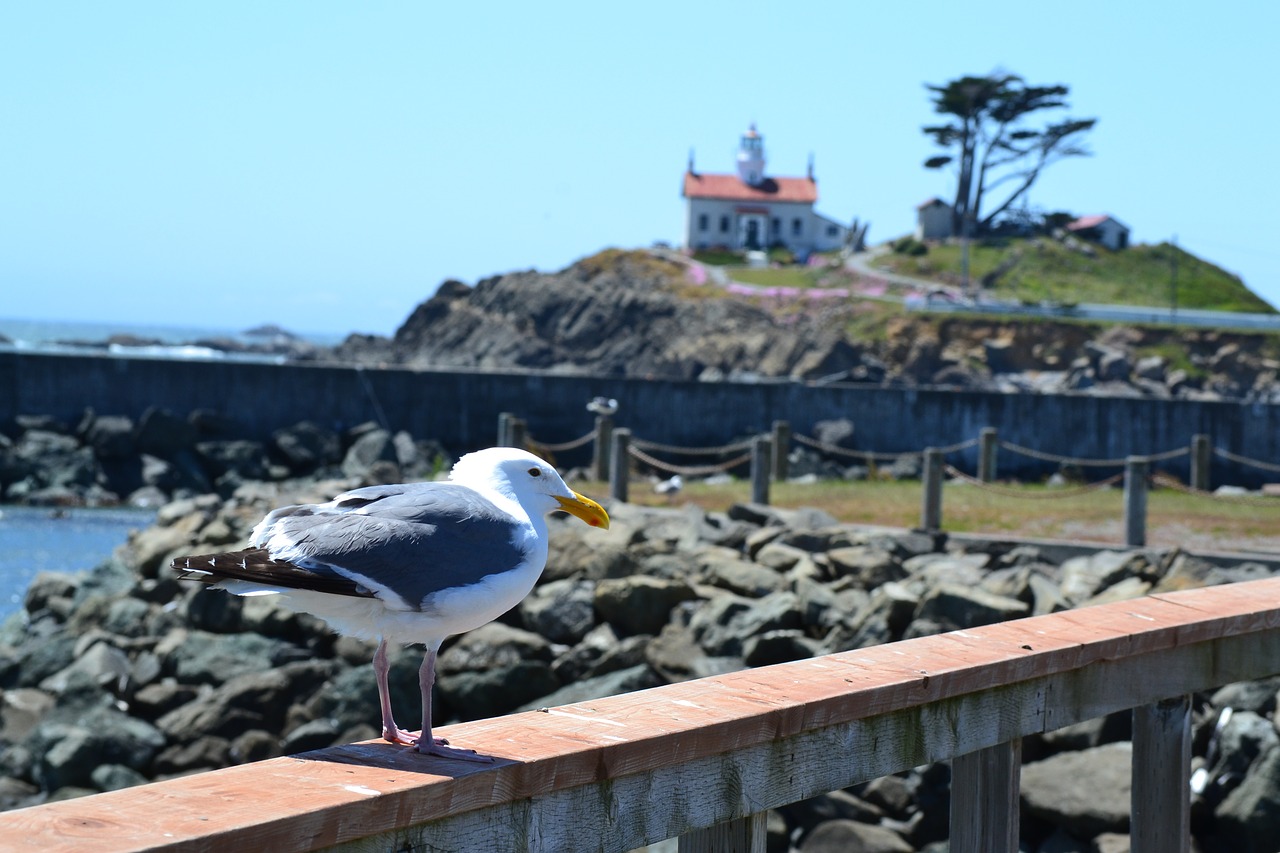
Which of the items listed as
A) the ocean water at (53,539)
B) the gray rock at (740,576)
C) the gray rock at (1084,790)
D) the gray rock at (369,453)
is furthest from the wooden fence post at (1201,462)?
the ocean water at (53,539)

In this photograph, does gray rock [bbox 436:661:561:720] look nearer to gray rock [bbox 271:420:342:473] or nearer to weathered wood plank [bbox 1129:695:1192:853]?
weathered wood plank [bbox 1129:695:1192:853]

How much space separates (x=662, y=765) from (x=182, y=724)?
341 inches

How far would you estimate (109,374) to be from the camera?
3002 cm

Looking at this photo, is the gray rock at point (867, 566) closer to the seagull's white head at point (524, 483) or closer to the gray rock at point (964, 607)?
the gray rock at point (964, 607)

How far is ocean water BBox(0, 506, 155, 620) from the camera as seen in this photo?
829 inches

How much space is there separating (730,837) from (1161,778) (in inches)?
45.7

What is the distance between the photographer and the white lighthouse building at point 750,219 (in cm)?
8119

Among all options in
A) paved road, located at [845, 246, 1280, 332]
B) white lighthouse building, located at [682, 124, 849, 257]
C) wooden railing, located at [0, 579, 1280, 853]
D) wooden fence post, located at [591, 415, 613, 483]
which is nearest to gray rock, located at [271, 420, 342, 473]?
wooden fence post, located at [591, 415, 613, 483]

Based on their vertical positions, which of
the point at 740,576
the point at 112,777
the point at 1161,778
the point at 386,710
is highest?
the point at 386,710

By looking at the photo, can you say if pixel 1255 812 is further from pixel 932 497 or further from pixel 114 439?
pixel 114 439

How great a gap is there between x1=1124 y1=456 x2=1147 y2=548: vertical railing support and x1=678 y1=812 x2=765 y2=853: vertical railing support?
11179 millimetres

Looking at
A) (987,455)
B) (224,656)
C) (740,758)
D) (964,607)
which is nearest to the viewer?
(740,758)

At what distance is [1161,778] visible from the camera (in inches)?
119

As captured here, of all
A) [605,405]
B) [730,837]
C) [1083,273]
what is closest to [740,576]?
[730,837]
